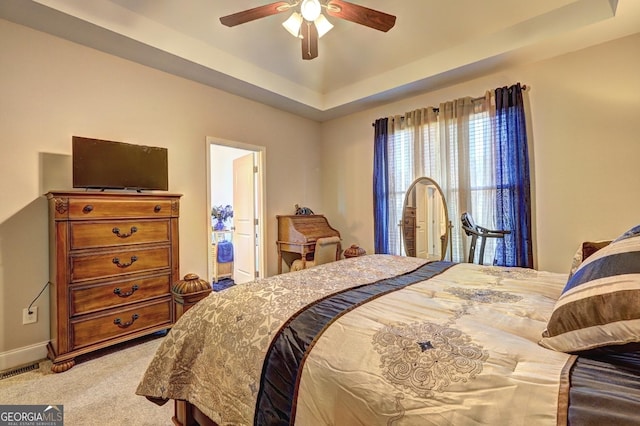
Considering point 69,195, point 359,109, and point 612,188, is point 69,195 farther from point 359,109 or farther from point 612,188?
point 612,188

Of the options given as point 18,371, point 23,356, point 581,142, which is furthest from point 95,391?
point 581,142

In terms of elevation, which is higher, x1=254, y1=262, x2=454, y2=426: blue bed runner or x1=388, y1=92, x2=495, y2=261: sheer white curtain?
x1=388, y1=92, x2=495, y2=261: sheer white curtain

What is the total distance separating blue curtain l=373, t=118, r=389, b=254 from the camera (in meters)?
3.92

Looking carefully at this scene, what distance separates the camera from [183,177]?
322cm

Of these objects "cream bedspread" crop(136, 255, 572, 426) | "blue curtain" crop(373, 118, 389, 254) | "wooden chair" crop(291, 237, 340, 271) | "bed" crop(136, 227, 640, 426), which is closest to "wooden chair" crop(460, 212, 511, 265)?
"blue curtain" crop(373, 118, 389, 254)

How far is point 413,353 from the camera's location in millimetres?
810

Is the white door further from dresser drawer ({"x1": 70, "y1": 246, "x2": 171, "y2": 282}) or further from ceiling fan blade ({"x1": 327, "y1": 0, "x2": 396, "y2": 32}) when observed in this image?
ceiling fan blade ({"x1": 327, "y1": 0, "x2": 396, "y2": 32})

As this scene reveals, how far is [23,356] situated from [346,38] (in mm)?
4163

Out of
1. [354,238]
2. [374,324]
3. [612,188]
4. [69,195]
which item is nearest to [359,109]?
[354,238]

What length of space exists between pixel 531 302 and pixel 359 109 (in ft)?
11.7

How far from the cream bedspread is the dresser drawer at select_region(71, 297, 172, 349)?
1.39 metres

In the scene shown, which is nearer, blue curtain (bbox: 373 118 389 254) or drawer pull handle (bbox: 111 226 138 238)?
drawer pull handle (bbox: 111 226 138 238)

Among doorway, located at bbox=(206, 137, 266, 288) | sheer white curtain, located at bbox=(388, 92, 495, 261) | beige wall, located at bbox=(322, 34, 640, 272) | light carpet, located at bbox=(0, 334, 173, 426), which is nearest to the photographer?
light carpet, located at bbox=(0, 334, 173, 426)

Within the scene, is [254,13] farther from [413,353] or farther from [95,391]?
[95,391]
